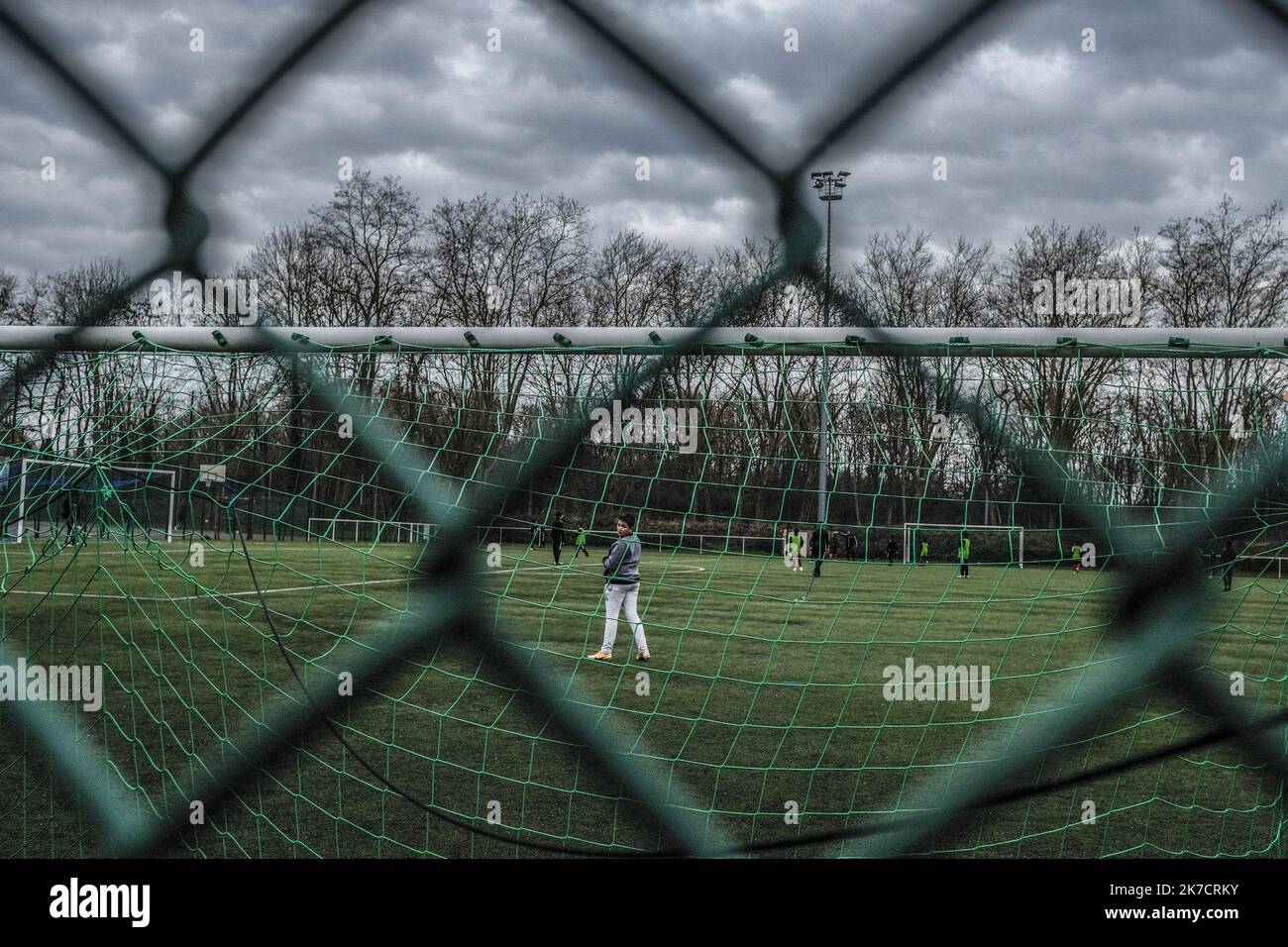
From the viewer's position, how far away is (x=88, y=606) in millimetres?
8883

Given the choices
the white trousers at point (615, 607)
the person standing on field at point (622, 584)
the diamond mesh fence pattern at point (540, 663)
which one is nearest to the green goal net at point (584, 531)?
the diamond mesh fence pattern at point (540, 663)

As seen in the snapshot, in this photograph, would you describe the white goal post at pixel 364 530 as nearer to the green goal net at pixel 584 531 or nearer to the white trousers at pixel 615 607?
the green goal net at pixel 584 531

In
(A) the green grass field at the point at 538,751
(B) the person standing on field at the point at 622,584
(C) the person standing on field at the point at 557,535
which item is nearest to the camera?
(A) the green grass field at the point at 538,751

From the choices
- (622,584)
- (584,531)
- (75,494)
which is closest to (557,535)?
(584,531)

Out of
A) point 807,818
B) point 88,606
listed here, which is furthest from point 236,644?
point 807,818

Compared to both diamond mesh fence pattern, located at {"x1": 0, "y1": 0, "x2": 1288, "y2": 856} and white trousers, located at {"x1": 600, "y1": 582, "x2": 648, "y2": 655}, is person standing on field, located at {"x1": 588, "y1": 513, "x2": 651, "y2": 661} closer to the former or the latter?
white trousers, located at {"x1": 600, "y1": 582, "x2": 648, "y2": 655}

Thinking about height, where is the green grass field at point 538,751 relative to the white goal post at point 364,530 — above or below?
below

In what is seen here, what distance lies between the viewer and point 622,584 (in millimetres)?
7461

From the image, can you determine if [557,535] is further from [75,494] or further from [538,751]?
[75,494]

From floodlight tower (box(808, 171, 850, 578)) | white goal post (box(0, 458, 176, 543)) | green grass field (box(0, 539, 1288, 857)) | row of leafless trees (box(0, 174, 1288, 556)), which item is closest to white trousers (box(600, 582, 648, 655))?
green grass field (box(0, 539, 1288, 857))

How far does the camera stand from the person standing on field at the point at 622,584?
6.75 meters

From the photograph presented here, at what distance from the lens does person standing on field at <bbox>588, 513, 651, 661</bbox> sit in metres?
6.75

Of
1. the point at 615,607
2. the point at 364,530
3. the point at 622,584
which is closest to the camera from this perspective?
the point at 364,530
